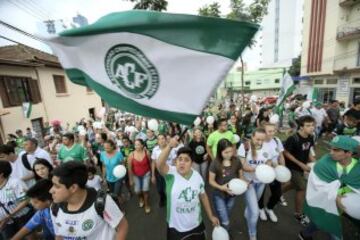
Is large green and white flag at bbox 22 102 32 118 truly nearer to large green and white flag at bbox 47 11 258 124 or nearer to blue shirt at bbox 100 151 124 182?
blue shirt at bbox 100 151 124 182

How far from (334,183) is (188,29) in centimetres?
233

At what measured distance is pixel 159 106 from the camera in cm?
181

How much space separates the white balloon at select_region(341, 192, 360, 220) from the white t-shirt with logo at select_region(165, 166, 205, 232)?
1554 mm

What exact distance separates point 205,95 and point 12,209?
285cm

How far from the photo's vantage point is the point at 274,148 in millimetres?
3385

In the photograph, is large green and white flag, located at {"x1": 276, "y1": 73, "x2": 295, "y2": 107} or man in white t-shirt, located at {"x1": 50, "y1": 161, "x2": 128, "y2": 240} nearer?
man in white t-shirt, located at {"x1": 50, "y1": 161, "x2": 128, "y2": 240}

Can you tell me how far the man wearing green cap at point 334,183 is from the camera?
2.31 metres

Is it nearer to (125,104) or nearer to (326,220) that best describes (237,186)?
(326,220)

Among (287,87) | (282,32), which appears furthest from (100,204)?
(282,32)

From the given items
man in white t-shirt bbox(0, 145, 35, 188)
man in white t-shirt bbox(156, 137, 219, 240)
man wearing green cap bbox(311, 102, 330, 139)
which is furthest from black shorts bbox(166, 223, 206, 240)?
man wearing green cap bbox(311, 102, 330, 139)

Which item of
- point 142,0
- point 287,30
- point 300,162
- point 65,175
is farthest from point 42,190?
point 287,30

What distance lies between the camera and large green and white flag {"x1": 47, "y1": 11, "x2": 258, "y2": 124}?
159 cm

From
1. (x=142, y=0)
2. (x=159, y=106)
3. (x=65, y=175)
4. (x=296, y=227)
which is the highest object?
(x=142, y=0)

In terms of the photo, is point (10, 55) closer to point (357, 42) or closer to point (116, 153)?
point (116, 153)
